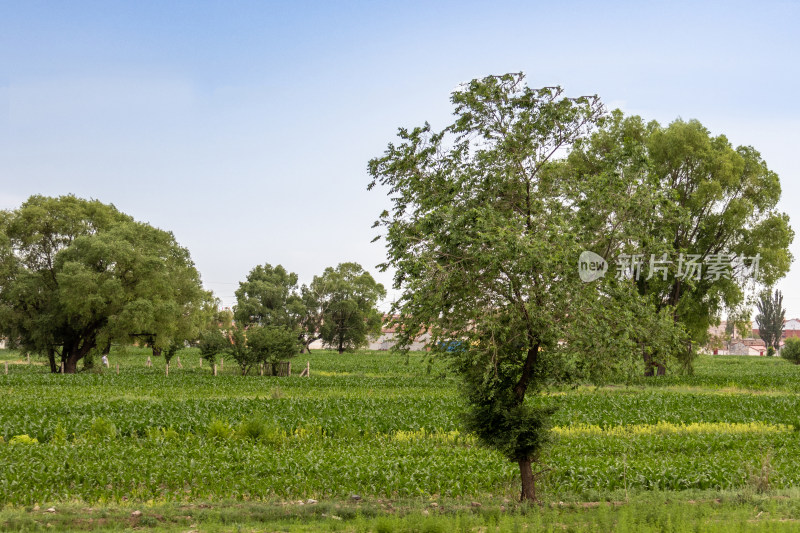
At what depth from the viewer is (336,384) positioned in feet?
126

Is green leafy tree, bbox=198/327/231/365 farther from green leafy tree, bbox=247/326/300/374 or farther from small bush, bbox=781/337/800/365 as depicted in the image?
small bush, bbox=781/337/800/365

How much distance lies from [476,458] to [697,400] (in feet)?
58.3

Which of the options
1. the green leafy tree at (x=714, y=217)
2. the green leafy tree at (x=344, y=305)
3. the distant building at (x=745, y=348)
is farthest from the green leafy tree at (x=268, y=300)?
the distant building at (x=745, y=348)

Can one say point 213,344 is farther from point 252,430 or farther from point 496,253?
point 496,253

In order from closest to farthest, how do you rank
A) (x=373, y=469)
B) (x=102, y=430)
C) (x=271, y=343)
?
(x=373, y=469) < (x=102, y=430) < (x=271, y=343)

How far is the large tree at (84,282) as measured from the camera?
43156 millimetres

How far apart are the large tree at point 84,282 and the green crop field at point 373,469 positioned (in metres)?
18.5

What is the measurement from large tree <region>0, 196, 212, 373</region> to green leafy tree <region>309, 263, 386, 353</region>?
3766 cm

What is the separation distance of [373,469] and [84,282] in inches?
1354

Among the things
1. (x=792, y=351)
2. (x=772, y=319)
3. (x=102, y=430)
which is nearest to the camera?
(x=102, y=430)

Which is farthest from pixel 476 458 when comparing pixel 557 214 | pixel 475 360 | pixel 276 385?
pixel 276 385

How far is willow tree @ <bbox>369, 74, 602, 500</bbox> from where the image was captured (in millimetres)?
10430

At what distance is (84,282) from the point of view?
138 feet

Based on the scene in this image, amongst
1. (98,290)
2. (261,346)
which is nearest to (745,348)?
(261,346)
